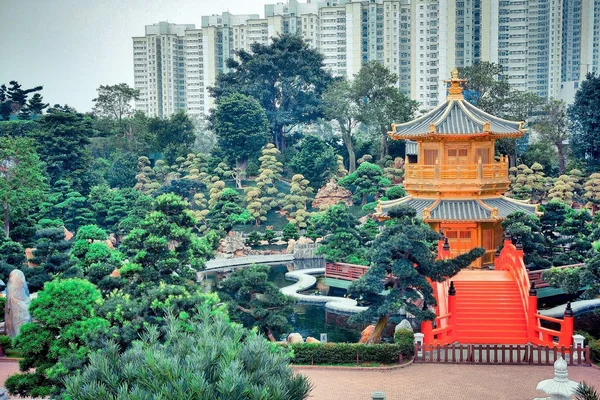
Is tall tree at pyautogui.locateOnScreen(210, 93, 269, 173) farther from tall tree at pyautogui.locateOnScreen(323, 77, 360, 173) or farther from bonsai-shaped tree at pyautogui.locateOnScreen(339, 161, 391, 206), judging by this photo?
bonsai-shaped tree at pyautogui.locateOnScreen(339, 161, 391, 206)

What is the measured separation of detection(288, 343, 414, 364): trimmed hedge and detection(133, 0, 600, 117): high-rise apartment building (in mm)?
48169

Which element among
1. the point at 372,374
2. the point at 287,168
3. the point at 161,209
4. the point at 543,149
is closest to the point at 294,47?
the point at 287,168

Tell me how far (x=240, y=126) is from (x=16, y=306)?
2460cm

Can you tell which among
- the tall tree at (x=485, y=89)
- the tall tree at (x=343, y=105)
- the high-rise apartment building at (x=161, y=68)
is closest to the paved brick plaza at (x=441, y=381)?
the tall tree at (x=485, y=89)

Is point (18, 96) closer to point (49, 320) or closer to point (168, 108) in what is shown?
point (168, 108)

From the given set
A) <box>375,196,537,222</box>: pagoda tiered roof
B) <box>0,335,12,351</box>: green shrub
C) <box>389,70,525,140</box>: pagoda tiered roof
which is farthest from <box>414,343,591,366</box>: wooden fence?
<box>0,335,12,351</box>: green shrub

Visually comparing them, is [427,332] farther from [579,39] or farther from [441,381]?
[579,39]

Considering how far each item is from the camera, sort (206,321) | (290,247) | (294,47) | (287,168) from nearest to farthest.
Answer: (206,321)
(290,247)
(287,168)
(294,47)

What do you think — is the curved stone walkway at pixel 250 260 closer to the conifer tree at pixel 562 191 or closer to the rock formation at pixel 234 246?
the rock formation at pixel 234 246

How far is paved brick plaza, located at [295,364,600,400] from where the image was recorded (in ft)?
46.5

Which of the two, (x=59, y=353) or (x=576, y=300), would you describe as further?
(x=576, y=300)

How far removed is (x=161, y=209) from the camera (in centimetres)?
1909

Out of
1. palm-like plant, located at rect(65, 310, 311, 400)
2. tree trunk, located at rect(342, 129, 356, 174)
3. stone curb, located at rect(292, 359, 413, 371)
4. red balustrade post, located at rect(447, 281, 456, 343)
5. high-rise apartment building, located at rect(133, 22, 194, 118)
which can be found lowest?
stone curb, located at rect(292, 359, 413, 371)

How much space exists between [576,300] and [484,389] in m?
10.5
